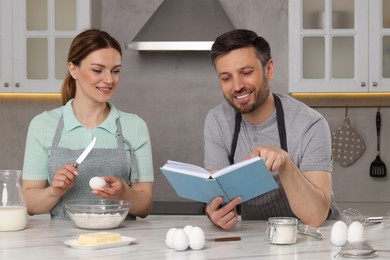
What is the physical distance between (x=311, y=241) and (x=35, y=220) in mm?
1086

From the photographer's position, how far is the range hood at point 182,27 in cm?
490

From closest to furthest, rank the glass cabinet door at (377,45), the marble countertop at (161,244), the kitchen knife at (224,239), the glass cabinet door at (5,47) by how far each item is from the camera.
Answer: the marble countertop at (161,244)
the kitchen knife at (224,239)
the glass cabinet door at (377,45)
the glass cabinet door at (5,47)

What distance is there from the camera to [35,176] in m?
3.09

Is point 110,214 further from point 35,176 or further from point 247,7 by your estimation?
point 247,7

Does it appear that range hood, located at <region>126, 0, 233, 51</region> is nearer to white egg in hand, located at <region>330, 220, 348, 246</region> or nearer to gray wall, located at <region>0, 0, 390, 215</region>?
gray wall, located at <region>0, 0, 390, 215</region>

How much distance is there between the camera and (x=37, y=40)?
5.04m

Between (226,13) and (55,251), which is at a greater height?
(226,13)

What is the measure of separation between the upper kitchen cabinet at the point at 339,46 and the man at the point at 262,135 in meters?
1.85

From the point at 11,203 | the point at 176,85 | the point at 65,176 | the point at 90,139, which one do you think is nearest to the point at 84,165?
the point at 90,139

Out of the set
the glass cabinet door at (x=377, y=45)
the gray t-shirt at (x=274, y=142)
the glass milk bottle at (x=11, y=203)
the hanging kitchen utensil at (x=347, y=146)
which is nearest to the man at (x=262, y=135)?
the gray t-shirt at (x=274, y=142)

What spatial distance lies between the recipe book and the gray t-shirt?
383mm

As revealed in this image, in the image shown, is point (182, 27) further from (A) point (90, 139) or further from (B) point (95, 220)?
(B) point (95, 220)

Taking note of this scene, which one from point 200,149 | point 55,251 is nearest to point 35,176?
point 55,251

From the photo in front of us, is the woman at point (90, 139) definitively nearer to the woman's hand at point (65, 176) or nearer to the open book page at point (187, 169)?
the woman's hand at point (65, 176)
